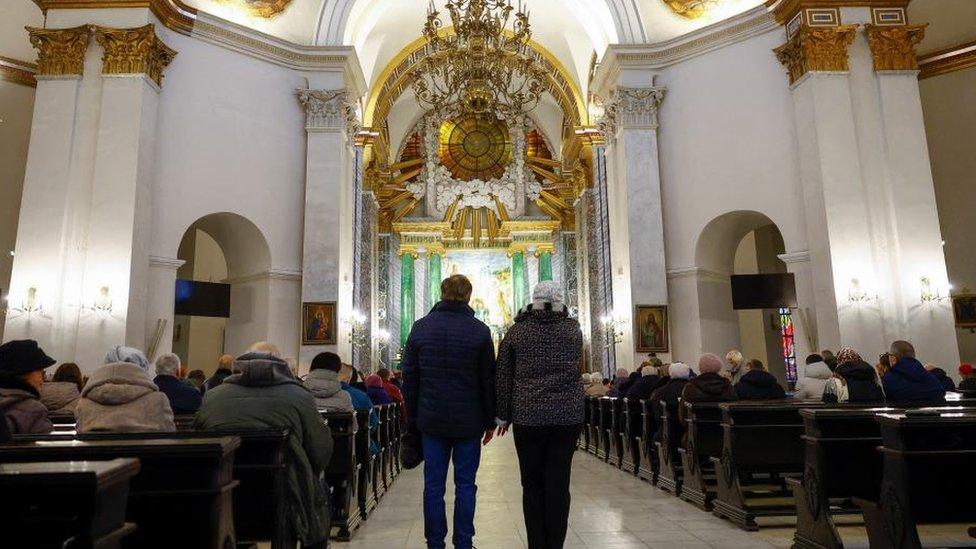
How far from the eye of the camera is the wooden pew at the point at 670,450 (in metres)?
6.40

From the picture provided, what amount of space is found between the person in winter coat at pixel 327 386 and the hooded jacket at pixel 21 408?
1.90 m

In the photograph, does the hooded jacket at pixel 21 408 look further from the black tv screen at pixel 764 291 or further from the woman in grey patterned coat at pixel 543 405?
the black tv screen at pixel 764 291

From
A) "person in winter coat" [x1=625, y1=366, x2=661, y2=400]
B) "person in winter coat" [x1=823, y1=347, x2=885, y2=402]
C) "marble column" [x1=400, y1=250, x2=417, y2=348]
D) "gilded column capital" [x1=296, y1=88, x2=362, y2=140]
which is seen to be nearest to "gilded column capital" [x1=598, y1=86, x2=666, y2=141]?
"gilded column capital" [x1=296, y1=88, x2=362, y2=140]

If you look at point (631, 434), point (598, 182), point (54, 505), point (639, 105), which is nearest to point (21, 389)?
point (54, 505)

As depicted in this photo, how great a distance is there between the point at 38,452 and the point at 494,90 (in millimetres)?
12254

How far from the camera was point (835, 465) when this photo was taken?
3881 mm

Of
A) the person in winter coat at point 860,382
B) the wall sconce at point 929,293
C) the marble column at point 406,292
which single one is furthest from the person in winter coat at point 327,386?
the marble column at point 406,292

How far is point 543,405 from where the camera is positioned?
11.5ft

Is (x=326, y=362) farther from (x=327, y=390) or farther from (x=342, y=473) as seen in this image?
(x=342, y=473)

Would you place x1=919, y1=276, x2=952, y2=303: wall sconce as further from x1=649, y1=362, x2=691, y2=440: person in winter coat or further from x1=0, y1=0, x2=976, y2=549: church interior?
x1=649, y1=362, x2=691, y2=440: person in winter coat

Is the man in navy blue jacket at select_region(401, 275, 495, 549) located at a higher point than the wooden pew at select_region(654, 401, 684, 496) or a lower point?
higher

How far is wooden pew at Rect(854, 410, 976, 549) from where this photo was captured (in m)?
3.22

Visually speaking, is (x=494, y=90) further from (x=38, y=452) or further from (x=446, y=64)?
(x=38, y=452)

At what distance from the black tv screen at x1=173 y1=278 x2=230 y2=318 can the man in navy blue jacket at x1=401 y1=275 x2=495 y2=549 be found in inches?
367
